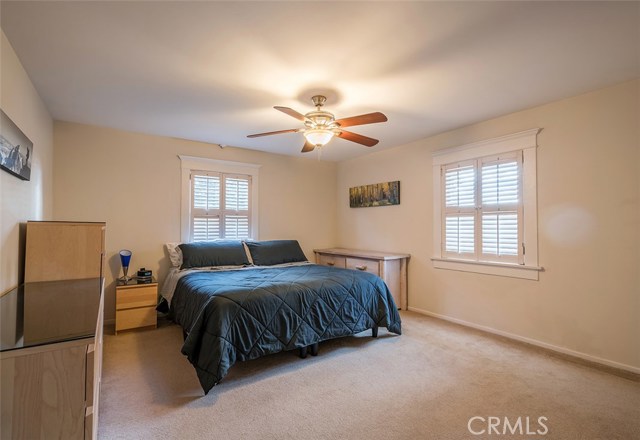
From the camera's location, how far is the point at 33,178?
258 centimetres

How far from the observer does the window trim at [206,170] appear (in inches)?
169

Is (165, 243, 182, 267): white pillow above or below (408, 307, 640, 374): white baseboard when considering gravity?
above

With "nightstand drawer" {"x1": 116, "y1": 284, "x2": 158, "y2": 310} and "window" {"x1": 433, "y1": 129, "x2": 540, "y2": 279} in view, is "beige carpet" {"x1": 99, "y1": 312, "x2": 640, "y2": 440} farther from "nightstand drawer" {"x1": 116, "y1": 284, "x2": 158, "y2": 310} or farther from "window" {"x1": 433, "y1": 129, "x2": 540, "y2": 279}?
"window" {"x1": 433, "y1": 129, "x2": 540, "y2": 279}

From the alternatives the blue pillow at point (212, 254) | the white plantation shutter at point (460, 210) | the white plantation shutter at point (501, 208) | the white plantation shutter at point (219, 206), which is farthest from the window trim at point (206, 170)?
the white plantation shutter at point (501, 208)

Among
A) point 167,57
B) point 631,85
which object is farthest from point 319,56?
point 631,85

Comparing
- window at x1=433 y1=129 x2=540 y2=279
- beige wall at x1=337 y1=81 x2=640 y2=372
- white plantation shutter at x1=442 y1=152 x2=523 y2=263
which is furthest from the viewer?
white plantation shutter at x1=442 y1=152 x2=523 y2=263

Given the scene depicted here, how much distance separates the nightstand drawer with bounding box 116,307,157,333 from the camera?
342 cm

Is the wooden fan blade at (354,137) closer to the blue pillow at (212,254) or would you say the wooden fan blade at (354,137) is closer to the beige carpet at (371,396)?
the beige carpet at (371,396)

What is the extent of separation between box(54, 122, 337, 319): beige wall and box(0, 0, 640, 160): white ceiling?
55cm

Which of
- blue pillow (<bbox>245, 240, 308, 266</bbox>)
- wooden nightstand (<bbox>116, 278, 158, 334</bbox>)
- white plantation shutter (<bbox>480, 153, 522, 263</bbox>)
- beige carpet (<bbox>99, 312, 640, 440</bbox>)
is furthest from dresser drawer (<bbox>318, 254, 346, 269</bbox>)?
wooden nightstand (<bbox>116, 278, 158, 334</bbox>)

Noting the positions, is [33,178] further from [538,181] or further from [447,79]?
[538,181]

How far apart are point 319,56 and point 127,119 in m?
2.54

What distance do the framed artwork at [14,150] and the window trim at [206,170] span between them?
1.96m

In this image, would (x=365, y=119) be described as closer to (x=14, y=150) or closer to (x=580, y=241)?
(x=580, y=241)
